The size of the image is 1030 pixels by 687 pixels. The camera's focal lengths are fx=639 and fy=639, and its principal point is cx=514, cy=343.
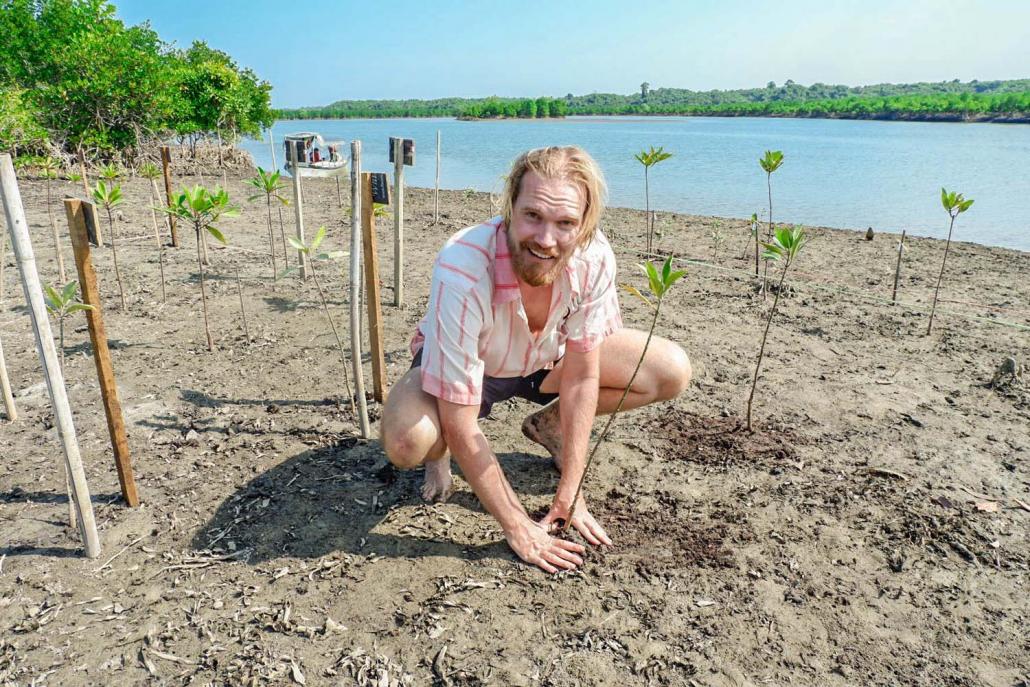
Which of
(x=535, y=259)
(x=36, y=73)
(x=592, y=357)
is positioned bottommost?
(x=592, y=357)

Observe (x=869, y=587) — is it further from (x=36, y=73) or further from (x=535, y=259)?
(x=36, y=73)

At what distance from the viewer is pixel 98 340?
2.13m

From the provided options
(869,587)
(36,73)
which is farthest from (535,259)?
(36,73)

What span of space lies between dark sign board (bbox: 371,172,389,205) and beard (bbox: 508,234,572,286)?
1.16 m

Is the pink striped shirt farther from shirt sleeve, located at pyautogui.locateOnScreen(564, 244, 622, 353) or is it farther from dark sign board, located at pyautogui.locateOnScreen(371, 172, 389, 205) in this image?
dark sign board, located at pyautogui.locateOnScreen(371, 172, 389, 205)

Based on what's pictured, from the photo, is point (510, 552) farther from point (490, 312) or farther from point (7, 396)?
point (7, 396)

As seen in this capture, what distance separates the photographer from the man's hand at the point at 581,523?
2281 millimetres

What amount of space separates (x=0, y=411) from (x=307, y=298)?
2.18m

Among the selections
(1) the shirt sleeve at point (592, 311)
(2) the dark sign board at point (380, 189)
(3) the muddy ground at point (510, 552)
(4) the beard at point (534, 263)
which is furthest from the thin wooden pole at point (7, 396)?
(1) the shirt sleeve at point (592, 311)

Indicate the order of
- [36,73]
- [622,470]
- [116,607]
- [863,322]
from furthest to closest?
1. [36,73]
2. [863,322]
3. [622,470]
4. [116,607]

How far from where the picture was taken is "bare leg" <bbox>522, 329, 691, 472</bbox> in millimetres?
2588

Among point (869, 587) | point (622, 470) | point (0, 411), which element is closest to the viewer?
point (869, 587)

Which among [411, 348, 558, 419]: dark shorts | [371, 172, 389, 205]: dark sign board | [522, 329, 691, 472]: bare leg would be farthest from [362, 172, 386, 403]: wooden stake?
[522, 329, 691, 472]: bare leg

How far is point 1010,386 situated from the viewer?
3578mm
